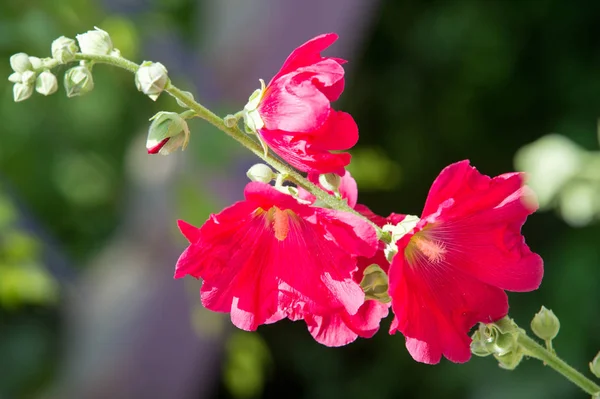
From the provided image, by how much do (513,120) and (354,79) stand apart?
658 millimetres

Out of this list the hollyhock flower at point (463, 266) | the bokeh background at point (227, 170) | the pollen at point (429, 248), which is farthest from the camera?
the bokeh background at point (227, 170)

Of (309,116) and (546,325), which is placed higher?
(309,116)

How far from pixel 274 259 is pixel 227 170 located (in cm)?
163

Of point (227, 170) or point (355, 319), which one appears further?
point (227, 170)

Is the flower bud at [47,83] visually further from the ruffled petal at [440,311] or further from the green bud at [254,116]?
the ruffled petal at [440,311]

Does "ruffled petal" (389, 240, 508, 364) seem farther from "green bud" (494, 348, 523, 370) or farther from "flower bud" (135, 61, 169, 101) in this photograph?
"flower bud" (135, 61, 169, 101)

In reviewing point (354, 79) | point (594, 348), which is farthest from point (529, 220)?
point (354, 79)

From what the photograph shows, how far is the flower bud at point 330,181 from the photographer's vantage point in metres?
0.93

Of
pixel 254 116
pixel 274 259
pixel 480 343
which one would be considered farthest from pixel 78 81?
pixel 480 343

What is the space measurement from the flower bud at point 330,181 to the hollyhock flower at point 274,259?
48mm

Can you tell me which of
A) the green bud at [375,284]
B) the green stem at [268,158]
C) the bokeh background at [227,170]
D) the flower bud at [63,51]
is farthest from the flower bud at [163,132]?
the bokeh background at [227,170]

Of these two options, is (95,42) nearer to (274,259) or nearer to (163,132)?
(163,132)

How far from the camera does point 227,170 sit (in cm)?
260

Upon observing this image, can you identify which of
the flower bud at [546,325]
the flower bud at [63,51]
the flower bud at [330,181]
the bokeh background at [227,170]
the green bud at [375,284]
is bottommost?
the bokeh background at [227,170]
